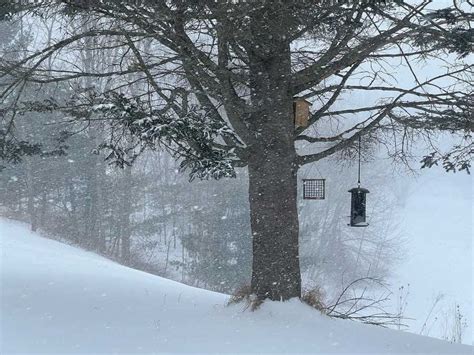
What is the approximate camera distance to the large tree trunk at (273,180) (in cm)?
536

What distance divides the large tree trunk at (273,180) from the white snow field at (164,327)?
11.3 inches

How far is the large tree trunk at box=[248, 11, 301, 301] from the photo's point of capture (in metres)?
5.36

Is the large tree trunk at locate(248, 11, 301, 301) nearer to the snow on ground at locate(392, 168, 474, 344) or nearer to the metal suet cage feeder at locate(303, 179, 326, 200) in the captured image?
the metal suet cage feeder at locate(303, 179, 326, 200)

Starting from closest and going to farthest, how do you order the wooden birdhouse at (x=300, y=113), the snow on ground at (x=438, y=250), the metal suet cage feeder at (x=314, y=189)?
the wooden birdhouse at (x=300, y=113), the metal suet cage feeder at (x=314, y=189), the snow on ground at (x=438, y=250)

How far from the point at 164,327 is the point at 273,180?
180cm

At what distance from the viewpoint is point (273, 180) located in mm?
5410

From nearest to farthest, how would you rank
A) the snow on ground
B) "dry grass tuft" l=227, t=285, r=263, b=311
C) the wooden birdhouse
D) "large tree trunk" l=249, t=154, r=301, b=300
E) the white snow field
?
1. the white snow field
2. "dry grass tuft" l=227, t=285, r=263, b=311
3. "large tree trunk" l=249, t=154, r=301, b=300
4. the wooden birdhouse
5. the snow on ground

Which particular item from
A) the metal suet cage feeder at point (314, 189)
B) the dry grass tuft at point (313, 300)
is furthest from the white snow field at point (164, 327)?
the metal suet cage feeder at point (314, 189)

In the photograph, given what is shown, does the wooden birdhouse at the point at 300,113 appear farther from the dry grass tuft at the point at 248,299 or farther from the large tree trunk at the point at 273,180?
the dry grass tuft at the point at 248,299

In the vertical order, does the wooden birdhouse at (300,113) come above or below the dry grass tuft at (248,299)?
above

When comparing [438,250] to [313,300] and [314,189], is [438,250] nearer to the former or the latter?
[314,189]

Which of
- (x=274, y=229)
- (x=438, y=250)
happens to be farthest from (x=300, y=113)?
(x=438, y=250)

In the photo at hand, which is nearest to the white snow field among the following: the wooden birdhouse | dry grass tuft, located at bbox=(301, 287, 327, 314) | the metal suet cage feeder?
dry grass tuft, located at bbox=(301, 287, 327, 314)

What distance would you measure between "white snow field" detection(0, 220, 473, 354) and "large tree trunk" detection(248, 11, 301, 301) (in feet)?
0.95
